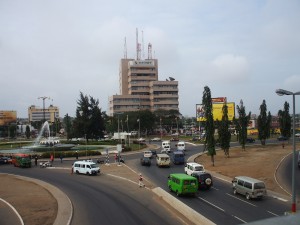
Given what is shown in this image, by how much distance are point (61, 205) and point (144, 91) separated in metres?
160

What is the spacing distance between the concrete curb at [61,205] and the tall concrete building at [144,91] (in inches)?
5443

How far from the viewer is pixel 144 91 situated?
186 m

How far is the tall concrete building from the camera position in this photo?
180 metres

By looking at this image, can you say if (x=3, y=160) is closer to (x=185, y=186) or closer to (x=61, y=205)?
(x=61, y=205)

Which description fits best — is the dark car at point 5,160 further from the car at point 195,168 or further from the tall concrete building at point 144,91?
the tall concrete building at point 144,91

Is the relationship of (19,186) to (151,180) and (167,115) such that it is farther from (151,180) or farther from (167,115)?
(167,115)

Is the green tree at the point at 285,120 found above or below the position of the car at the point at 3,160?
above

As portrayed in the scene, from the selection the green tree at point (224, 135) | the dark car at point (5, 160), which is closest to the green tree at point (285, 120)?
the green tree at point (224, 135)

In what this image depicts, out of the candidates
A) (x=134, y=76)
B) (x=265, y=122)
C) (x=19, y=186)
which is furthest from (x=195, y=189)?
(x=134, y=76)

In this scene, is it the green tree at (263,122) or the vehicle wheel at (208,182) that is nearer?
the vehicle wheel at (208,182)

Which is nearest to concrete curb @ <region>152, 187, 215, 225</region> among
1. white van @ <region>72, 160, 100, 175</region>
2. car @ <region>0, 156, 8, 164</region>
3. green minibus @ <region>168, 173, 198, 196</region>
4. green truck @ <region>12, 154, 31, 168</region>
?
green minibus @ <region>168, 173, 198, 196</region>

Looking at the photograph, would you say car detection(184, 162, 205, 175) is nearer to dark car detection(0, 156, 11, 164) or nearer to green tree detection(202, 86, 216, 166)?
green tree detection(202, 86, 216, 166)

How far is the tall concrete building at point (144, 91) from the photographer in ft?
592

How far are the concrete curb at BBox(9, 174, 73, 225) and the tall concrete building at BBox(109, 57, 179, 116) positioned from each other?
5443 inches
